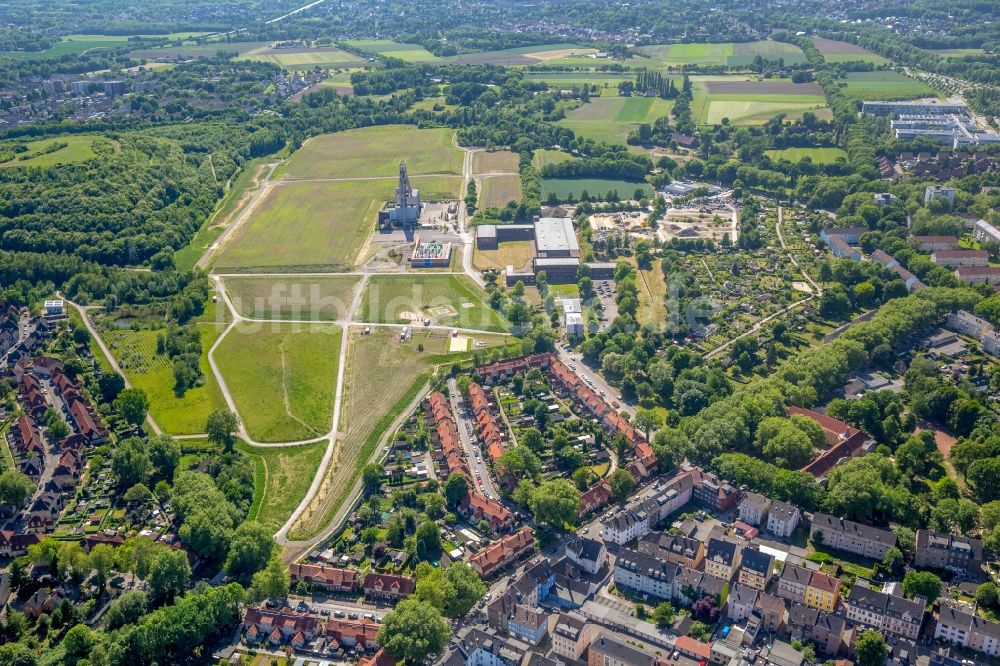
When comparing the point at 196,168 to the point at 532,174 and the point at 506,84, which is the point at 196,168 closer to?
the point at 532,174

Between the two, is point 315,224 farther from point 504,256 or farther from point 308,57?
point 308,57

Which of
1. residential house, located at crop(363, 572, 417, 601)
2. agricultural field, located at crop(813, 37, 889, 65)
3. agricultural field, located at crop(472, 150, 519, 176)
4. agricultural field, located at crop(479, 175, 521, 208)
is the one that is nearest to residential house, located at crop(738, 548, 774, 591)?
residential house, located at crop(363, 572, 417, 601)

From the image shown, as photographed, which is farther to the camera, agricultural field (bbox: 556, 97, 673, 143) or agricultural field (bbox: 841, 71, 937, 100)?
agricultural field (bbox: 841, 71, 937, 100)

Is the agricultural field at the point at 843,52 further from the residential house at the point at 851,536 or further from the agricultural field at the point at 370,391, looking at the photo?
the residential house at the point at 851,536

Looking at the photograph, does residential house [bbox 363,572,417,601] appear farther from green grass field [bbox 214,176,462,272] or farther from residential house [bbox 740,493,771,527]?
green grass field [bbox 214,176,462,272]

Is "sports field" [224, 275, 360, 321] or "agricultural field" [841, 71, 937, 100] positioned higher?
"agricultural field" [841, 71, 937, 100]

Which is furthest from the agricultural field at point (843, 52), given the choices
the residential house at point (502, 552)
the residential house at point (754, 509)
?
the residential house at point (502, 552)

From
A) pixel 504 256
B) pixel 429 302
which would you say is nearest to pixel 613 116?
pixel 504 256

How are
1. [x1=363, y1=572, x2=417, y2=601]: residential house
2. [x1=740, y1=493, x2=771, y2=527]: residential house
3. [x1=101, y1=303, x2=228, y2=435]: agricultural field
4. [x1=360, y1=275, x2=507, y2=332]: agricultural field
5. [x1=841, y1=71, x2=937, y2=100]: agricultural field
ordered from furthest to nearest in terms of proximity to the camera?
[x1=841, y1=71, x2=937, y2=100]: agricultural field, [x1=360, y1=275, x2=507, y2=332]: agricultural field, [x1=101, y1=303, x2=228, y2=435]: agricultural field, [x1=740, y1=493, x2=771, y2=527]: residential house, [x1=363, y1=572, x2=417, y2=601]: residential house
